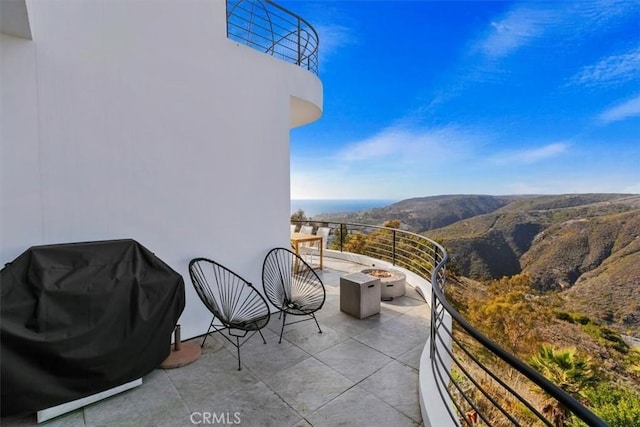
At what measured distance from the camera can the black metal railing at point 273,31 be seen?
3600 millimetres

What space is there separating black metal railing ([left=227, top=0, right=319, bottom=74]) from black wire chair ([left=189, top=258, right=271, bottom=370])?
266 centimetres

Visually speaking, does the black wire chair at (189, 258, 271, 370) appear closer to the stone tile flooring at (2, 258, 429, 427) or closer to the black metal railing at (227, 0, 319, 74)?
the stone tile flooring at (2, 258, 429, 427)

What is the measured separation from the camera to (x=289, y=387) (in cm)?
228

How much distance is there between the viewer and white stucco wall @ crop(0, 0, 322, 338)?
7.23 ft

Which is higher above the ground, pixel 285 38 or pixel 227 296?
pixel 285 38

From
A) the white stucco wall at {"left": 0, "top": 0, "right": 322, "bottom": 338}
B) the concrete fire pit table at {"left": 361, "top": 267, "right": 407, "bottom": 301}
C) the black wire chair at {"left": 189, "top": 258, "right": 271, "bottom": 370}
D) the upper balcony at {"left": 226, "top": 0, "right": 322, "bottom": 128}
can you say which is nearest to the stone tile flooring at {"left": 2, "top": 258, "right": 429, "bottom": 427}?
the black wire chair at {"left": 189, "top": 258, "right": 271, "bottom": 370}

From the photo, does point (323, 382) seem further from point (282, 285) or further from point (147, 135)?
point (147, 135)

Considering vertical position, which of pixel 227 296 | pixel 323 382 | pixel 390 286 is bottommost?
pixel 323 382

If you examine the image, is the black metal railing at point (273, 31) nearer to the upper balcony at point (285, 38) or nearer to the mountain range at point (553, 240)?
the upper balcony at point (285, 38)

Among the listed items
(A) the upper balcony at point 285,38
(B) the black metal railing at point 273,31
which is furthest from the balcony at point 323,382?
(B) the black metal railing at point 273,31

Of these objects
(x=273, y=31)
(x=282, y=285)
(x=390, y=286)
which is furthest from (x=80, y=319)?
(x=273, y=31)

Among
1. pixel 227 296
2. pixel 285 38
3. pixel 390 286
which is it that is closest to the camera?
pixel 227 296

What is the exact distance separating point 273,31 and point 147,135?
237cm

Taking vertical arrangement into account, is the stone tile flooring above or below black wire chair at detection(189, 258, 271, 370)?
below
